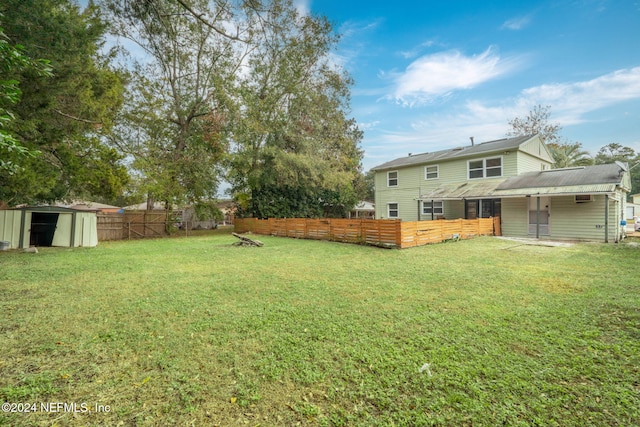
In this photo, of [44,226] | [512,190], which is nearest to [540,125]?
[512,190]

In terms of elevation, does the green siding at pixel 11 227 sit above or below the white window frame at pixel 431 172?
below

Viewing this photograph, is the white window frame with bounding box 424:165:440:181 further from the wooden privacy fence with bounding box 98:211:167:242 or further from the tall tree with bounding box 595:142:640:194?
the tall tree with bounding box 595:142:640:194

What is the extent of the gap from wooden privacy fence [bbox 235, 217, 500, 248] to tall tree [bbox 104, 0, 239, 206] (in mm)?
6569

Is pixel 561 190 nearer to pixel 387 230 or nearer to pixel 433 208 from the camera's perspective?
pixel 433 208

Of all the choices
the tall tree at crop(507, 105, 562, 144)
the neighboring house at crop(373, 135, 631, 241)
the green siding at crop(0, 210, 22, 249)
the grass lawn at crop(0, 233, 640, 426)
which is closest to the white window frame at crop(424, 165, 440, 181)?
the neighboring house at crop(373, 135, 631, 241)

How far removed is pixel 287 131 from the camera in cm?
1922

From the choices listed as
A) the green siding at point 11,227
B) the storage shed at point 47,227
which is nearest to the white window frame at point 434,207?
the storage shed at point 47,227

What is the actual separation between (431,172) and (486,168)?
124 inches

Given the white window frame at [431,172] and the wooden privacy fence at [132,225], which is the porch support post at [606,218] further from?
the wooden privacy fence at [132,225]

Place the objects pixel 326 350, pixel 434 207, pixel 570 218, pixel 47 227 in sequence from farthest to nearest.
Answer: pixel 434 207 < pixel 570 218 < pixel 47 227 < pixel 326 350

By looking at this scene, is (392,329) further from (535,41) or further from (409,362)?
(535,41)

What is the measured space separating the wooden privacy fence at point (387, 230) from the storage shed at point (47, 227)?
9.24 m

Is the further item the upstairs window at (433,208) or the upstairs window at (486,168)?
the upstairs window at (433,208)

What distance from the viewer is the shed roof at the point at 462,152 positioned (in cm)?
1511
